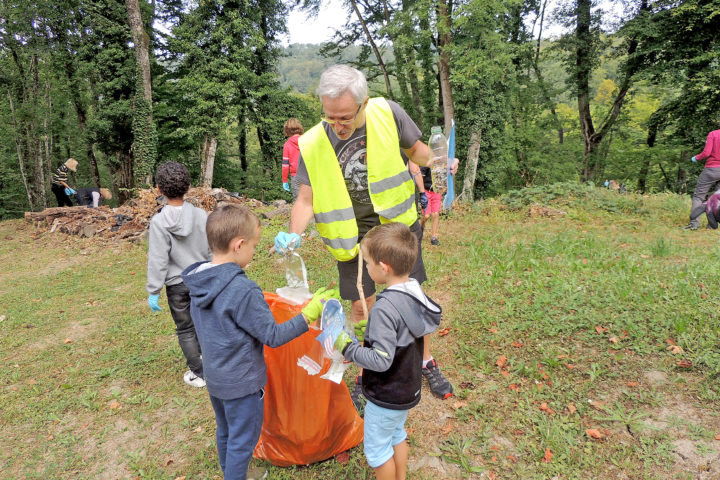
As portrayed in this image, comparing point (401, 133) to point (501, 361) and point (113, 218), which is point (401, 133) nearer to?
point (501, 361)

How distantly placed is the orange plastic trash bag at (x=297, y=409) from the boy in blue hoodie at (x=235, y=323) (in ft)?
0.73

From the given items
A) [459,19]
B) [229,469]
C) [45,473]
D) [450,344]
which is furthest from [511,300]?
[459,19]

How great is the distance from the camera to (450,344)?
374 cm

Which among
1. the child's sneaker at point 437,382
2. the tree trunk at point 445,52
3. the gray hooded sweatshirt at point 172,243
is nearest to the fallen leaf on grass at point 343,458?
the child's sneaker at point 437,382

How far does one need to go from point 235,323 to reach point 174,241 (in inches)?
57.5

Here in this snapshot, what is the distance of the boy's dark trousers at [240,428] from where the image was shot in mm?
1901

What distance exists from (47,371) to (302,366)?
149 inches

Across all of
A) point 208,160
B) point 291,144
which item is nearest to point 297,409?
point 291,144

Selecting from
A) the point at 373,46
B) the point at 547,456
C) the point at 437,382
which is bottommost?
the point at 547,456

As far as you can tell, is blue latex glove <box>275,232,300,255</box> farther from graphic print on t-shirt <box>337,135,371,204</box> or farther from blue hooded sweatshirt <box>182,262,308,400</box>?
graphic print on t-shirt <box>337,135,371,204</box>

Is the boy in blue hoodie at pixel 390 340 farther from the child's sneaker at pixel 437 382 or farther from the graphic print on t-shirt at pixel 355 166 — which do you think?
the child's sneaker at pixel 437 382

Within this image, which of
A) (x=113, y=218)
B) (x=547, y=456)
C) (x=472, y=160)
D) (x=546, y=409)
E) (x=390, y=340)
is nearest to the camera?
(x=390, y=340)

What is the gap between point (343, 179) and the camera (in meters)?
2.47

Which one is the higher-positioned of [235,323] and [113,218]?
[235,323]
